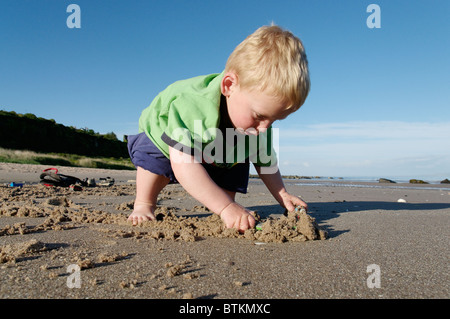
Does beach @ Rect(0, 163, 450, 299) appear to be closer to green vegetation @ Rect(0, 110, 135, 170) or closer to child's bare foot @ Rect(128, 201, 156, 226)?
child's bare foot @ Rect(128, 201, 156, 226)

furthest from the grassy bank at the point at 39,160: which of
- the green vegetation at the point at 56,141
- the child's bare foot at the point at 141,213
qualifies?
the child's bare foot at the point at 141,213

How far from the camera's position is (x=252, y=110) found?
2.06m

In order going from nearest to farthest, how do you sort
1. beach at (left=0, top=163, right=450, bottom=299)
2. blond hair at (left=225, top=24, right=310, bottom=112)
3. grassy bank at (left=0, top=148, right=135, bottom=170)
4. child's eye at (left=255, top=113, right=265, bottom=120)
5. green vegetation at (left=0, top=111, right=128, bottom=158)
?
1. beach at (left=0, top=163, right=450, bottom=299)
2. blond hair at (left=225, top=24, right=310, bottom=112)
3. child's eye at (left=255, top=113, right=265, bottom=120)
4. grassy bank at (left=0, top=148, right=135, bottom=170)
5. green vegetation at (left=0, top=111, right=128, bottom=158)

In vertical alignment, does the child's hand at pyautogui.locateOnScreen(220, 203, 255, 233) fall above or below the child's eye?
below

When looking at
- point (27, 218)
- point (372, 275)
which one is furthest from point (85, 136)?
point (372, 275)

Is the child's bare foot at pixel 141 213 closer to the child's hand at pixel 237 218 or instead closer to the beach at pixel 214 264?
the beach at pixel 214 264

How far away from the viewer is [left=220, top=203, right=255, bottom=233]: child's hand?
1966 millimetres

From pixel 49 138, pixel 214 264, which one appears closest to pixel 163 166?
pixel 214 264

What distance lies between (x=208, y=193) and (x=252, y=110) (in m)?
0.56

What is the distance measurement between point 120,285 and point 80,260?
319mm

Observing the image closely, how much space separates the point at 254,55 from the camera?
206cm

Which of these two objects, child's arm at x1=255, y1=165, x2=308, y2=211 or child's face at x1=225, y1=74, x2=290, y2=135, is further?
child's arm at x1=255, y1=165, x2=308, y2=211

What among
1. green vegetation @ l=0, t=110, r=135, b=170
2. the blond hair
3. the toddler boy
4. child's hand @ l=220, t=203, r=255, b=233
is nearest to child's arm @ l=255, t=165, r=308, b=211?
the toddler boy
